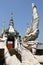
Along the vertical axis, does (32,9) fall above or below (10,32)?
above

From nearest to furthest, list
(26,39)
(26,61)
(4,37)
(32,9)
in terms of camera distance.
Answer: (26,61) < (4,37) < (26,39) < (32,9)

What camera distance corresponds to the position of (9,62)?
18406mm

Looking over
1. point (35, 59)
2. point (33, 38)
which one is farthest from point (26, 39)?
point (35, 59)

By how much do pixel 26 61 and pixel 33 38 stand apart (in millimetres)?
6241

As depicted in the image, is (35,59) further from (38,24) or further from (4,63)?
(38,24)

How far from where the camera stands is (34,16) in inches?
1003

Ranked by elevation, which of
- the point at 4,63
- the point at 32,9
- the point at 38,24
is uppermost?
the point at 32,9

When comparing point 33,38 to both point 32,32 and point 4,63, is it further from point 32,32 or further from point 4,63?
point 4,63

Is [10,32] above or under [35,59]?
above

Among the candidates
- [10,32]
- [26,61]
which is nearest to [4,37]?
[10,32]

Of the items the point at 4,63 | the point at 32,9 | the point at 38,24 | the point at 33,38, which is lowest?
the point at 4,63

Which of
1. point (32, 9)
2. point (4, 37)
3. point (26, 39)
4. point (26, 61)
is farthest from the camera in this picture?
point (32, 9)

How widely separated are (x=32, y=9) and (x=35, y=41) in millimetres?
4953

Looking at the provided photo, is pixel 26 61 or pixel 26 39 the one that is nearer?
pixel 26 61
